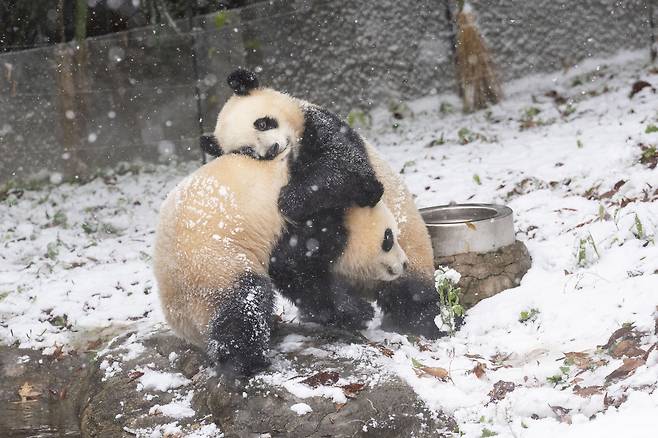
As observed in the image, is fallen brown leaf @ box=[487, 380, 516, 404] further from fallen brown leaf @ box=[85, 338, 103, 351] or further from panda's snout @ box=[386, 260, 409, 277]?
fallen brown leaf @ box=[85, 338, 103, 351]

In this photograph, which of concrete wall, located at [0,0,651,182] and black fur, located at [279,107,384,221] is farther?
concrete wall, located at [0,0,651,182]

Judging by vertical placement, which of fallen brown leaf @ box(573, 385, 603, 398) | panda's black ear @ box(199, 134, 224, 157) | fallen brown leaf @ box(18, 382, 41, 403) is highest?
panda's black ear @ box(199, 134, 224, 157)

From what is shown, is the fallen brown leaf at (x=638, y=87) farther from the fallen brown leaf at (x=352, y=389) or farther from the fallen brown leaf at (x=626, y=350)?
the fallen brown leaf at (x=352, y=389)

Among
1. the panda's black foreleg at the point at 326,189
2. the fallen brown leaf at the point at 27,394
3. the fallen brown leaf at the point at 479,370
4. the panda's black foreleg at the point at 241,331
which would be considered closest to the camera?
the fallen brown leaf at the point at 479,370

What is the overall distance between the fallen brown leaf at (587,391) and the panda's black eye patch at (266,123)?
1921 mm

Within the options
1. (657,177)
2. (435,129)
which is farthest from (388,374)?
(435,129)

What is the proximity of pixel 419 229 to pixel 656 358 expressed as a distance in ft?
5.62

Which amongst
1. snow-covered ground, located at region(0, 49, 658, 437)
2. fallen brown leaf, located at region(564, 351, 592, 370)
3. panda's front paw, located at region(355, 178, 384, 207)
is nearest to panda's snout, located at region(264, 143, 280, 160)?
panda's front paw, located at region(355, 178, 384, 207)

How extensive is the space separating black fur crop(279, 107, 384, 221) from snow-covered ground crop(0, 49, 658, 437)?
0.74 m

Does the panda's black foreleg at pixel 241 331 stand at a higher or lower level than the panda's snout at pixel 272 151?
lower

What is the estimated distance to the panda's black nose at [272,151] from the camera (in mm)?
4148

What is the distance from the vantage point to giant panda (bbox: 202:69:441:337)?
414 cm

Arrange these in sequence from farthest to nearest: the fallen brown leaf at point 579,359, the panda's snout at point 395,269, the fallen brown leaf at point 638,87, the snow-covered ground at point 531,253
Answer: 1. the fallen brown leaf at point 638,87
2. the panda's snout at point 395,269
3. the fallen brown leaf at point 579,359
4. the snow-covered ground at point 531,253

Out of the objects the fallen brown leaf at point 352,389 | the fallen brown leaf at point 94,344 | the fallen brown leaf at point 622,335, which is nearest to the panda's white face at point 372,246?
the fallen brown leaf at point 352,389
